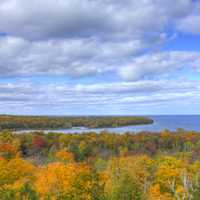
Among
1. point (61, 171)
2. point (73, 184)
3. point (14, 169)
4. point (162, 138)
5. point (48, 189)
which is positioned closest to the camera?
point (73, 184)

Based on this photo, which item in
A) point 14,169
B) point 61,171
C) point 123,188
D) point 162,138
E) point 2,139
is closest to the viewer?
point 123,188

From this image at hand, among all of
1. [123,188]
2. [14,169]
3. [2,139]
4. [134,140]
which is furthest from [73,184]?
[134,140]

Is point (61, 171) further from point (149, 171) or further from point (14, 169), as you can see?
point (149, 171)

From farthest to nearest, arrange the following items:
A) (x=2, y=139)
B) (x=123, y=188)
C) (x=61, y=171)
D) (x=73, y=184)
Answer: (x=2, y=139)
(x=61, y=171)
(x=73, y=184)
(x=123, y=188)

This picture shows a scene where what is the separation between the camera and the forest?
128 ft

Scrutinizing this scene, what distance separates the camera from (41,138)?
468 feet

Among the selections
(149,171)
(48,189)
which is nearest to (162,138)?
(149,171)

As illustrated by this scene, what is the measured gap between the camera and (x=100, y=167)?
89.1 meters

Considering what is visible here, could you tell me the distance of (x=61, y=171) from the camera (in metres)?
56.6

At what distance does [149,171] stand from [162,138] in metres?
81.8

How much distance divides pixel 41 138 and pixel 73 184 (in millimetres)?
102799

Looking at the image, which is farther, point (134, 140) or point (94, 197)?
point (134, 140)

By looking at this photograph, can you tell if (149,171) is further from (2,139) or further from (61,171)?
(2,139)

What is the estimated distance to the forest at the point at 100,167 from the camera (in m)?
39.0
